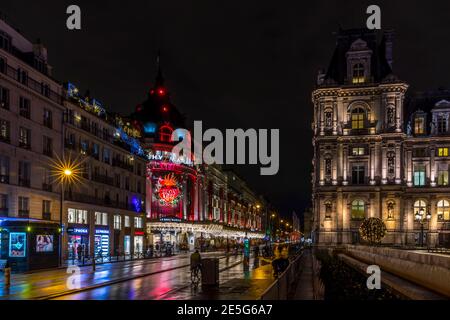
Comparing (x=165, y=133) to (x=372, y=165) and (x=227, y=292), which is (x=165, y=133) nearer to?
(x=372, y=165)

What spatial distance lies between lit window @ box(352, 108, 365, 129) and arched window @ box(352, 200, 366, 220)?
11631mm

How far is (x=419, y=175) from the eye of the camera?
9462 centimetres

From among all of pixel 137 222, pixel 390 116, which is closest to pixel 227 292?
pixel 137 222

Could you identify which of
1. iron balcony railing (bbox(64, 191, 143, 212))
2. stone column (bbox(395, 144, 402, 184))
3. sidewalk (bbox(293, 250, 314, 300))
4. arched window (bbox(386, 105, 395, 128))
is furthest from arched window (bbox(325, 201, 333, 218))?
sidewalk (bbox(293, 250, 314, 300))

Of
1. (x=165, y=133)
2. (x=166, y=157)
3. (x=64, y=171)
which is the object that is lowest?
(x=64, y=171)

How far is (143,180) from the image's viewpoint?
86.6m

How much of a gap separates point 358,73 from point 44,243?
62426 mm

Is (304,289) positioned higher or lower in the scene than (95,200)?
lower

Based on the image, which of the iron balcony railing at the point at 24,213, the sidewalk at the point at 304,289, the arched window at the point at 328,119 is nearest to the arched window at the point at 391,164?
the arched window at the point at 328,119

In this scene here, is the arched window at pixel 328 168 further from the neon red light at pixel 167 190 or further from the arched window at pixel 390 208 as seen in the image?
the neon red light at pixel 167 190

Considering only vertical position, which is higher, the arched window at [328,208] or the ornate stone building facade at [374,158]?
the ornate stone building facade at [374,158]

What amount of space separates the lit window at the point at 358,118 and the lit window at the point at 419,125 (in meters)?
9.63

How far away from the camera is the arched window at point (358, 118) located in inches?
3659

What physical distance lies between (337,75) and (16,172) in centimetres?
5967
